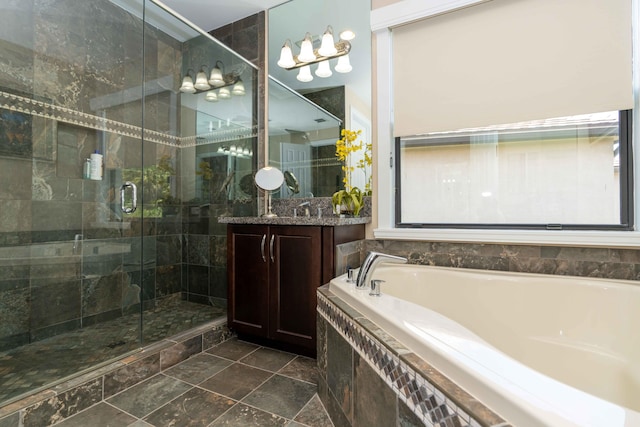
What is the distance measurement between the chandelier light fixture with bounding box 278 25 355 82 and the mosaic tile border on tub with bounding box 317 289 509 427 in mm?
1993

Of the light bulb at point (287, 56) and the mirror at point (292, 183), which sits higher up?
the light bulb at point (287, 56)

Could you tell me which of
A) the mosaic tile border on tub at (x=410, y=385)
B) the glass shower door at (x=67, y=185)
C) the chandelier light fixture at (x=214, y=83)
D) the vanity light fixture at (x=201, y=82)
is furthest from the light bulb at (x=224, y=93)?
the mosaic tile border on tub at (x=410, y=385)

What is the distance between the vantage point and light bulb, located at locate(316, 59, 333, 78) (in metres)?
2.45

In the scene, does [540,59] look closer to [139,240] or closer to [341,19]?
[341,19]

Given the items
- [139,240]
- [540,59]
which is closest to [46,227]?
[139,240]

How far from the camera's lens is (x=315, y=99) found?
250cm

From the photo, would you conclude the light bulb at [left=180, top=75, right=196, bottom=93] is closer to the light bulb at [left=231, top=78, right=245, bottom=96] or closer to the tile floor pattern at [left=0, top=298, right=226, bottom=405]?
the light bulb at [left=231, top=78, right=245, bottom=96]

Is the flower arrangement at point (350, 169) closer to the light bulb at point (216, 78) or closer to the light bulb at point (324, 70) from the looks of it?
the light bulb at point (324, 70)

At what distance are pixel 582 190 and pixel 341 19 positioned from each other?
201 centimetres

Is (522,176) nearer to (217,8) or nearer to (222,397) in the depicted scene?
(222,397)

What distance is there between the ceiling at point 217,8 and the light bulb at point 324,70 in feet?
2.23

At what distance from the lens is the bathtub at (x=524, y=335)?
551 mm

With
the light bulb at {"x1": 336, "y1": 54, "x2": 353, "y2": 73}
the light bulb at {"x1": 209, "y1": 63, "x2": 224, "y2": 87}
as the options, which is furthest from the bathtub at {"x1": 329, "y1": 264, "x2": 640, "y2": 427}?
the light bulb at {"x1": 209, "y1": 63, "x2": 224, "y2": 87}

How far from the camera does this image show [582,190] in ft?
5.68
